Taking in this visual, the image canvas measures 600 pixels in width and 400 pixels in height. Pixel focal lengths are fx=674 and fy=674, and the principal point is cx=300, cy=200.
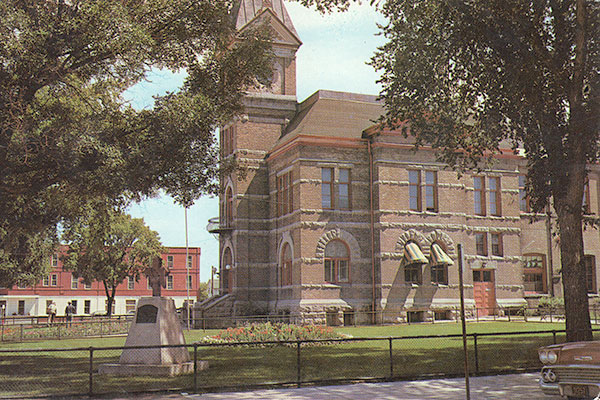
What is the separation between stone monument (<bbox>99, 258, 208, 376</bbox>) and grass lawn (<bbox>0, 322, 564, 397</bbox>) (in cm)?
62

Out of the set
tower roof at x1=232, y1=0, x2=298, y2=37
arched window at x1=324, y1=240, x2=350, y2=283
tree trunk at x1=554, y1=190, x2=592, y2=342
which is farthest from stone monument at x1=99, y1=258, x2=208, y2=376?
tower roof at x1=232, y1=0, x2=298, y2=37

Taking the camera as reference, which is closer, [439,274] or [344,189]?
[344,189]

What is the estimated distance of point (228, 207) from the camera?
45.6 m

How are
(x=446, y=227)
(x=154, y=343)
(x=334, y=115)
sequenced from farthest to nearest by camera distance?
1. (x=334, y=115)
2. (x=446, y=227)
3. (x=154, y=343)

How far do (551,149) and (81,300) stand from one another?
8301 centimetres

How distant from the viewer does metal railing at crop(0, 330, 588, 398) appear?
13.7 meters

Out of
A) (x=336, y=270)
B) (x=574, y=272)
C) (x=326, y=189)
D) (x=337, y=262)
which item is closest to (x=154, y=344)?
(x=574, y=272)

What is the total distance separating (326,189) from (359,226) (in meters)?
2.91

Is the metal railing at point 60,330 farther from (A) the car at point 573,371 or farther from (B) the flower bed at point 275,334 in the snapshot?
(A) the car at point 573,371

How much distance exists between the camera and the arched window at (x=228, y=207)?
45.0 m

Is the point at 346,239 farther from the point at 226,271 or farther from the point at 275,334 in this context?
the point at 275,334

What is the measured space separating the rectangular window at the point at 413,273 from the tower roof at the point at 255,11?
745 inches

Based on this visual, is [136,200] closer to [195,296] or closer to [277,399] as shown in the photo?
[277,399]

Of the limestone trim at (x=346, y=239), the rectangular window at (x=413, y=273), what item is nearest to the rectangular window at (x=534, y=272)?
the rectangular window at (x=413, y=273)
